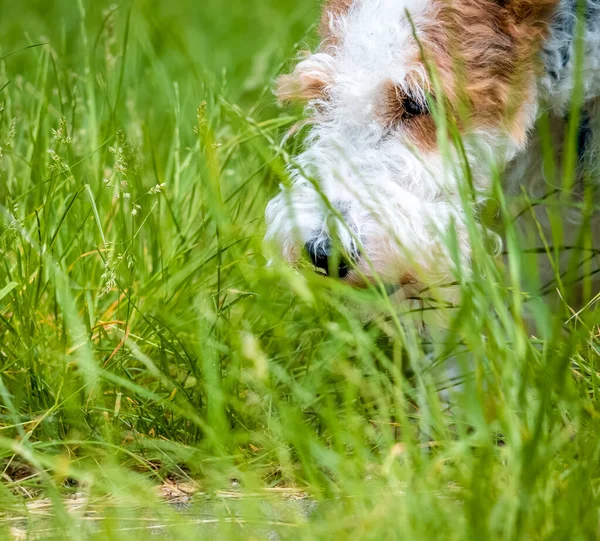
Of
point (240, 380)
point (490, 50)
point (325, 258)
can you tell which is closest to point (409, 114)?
point (490, 50)

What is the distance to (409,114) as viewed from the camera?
2404mm

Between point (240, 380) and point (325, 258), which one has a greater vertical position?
point (325, 258)

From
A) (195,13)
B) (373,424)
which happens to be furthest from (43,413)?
(195,13)

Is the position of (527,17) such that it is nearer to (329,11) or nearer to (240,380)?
(329,11)

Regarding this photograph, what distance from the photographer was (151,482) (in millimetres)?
2061

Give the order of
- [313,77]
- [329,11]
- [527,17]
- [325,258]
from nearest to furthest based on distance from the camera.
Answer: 1. [325,258]
2. [527,17]
3. [313,77]
4. [329,11]

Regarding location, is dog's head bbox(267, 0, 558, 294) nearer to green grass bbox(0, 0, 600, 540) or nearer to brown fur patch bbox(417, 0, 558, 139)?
brown fur patch bbox(417, 0, 558, 139)

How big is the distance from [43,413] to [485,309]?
1.15 meters

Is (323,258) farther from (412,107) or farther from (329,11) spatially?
(329,11)

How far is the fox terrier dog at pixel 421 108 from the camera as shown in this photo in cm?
225

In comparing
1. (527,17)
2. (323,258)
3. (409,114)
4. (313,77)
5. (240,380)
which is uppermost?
(527,17)

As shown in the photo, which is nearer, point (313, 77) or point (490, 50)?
point (490, 50)

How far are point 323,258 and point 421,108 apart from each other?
0.52 m

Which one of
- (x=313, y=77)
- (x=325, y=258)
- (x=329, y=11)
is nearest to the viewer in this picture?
(x=325, y=258)
